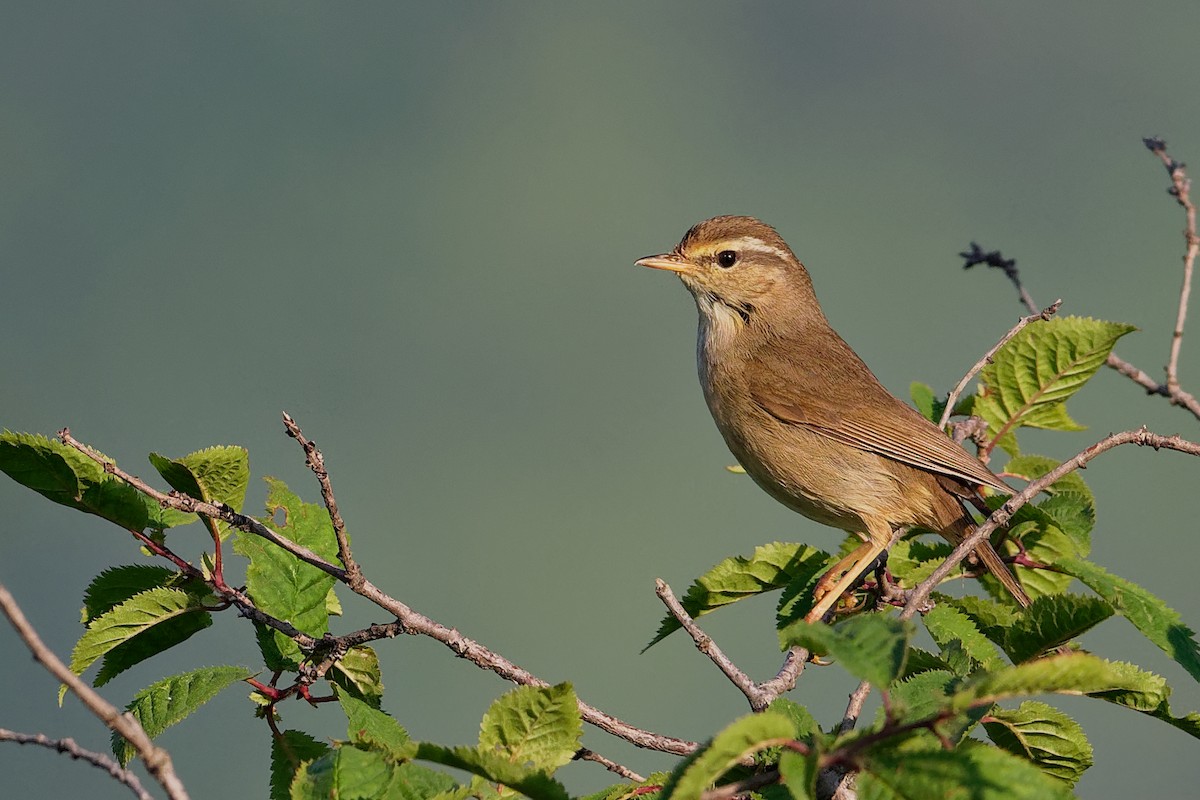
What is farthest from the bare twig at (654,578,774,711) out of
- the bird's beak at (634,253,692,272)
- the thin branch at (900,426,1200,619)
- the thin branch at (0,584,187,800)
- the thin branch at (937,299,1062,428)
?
the bird's beak at (634,253,692,272)

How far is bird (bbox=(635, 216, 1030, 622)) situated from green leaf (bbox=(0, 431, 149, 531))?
2.34m

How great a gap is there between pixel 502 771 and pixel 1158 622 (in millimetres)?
1838

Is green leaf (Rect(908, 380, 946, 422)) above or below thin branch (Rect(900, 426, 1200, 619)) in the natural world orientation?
above

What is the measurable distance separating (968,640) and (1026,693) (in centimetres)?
146

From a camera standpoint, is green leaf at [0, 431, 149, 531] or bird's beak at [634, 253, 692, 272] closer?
green leaf at [0, 431, 149, 531]

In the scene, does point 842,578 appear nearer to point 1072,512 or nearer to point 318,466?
point 1072,512

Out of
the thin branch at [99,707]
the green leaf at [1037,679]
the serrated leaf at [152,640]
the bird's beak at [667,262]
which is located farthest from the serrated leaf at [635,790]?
the bird's beak at [667,262]

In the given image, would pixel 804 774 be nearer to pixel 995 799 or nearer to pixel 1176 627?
pixel 995 799

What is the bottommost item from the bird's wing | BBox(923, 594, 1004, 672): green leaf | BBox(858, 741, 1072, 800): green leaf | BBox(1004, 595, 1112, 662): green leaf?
BBox(858, 741, 1072, 800): green leaf

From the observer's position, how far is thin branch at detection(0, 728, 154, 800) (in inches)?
71.9

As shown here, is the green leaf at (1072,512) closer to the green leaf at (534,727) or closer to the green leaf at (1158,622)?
the green leaf at (1158,622)

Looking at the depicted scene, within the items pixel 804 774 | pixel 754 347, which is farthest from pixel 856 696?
pixel 754 347

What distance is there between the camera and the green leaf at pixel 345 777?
212cm

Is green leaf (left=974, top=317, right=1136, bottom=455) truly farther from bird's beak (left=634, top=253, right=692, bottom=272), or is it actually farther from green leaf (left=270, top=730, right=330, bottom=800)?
green leaf (left=270, top=730, right=330, bottom=800)
